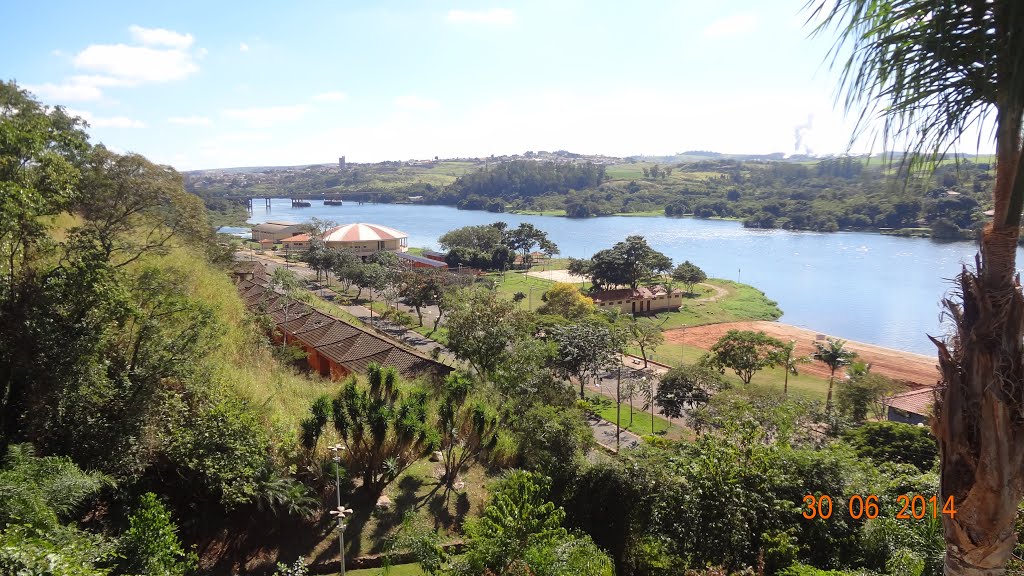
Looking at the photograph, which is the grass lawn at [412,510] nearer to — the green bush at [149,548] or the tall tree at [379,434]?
the tall tree at [379,434]

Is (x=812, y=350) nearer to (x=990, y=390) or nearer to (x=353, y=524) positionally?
(x=353, y=524)

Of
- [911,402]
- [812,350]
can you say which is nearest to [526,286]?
[812,350]

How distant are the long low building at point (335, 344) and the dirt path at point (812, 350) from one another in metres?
18.1

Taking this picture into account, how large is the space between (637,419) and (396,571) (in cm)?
1057

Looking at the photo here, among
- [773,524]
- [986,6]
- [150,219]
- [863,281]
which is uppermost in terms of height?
A: [986,6]

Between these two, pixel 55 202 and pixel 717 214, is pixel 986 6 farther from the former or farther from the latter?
pixel 717 214

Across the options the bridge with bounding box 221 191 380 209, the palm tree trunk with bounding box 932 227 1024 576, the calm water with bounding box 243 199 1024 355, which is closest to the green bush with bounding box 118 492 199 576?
the palm tree trunk with bounding box 932 227 1024 576

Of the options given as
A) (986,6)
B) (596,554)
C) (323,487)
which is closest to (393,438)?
(323,487)

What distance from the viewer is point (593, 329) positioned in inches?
698

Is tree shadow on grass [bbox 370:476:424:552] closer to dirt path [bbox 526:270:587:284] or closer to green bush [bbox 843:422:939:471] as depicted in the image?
green bush [bbox 843:422:939:471]

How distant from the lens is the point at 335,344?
14.6 meters

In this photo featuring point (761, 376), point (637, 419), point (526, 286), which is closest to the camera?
point (637, 419)

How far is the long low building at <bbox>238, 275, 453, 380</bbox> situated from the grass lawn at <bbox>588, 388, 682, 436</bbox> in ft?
18.7

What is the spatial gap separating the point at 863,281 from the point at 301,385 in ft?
155
